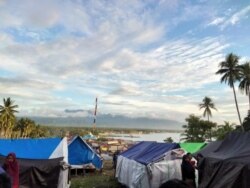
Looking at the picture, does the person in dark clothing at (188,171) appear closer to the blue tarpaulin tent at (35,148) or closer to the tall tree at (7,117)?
the blue tarpaulin tent at (35,148)

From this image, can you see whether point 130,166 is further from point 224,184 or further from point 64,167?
point 224,184

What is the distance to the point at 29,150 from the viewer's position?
49.3 feet

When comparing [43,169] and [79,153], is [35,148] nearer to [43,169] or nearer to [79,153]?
[43,169]

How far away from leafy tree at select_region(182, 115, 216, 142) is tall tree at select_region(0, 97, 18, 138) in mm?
31372

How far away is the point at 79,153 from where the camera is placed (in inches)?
959

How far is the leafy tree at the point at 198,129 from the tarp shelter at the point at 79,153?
113 feet

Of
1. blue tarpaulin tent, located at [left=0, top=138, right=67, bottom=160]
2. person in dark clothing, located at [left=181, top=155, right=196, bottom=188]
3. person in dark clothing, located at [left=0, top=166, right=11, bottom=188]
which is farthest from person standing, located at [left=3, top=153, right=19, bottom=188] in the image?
person in dark clothing, located at [left=181, top=155, right=196, bottom=188]

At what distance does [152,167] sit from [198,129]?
1780 inches

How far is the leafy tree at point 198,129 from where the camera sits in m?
56.8

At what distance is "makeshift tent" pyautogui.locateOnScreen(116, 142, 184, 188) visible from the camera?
13416 mm

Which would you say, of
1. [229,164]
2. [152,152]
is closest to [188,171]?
[229,164]

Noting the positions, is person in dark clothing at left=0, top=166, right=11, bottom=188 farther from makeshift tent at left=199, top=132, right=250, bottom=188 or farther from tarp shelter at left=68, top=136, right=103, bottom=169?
tarp shelter at left=68, top=136, right=103, bottom=169

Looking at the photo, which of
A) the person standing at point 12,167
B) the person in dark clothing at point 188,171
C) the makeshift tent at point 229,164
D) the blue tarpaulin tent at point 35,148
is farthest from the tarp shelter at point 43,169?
the makeshift tent at point 229,164

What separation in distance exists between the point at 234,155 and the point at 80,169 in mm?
16081
